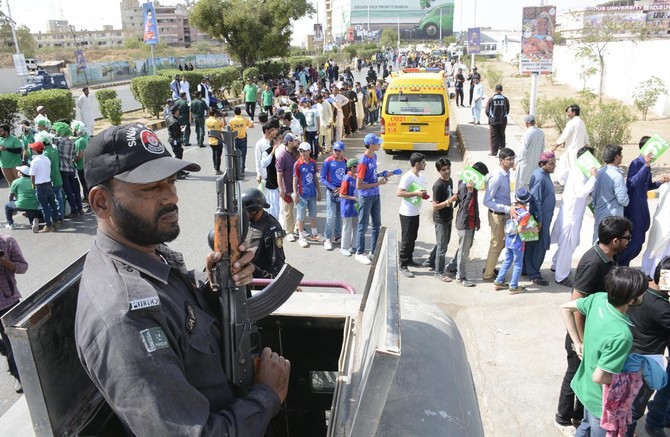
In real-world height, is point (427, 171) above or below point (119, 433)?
below

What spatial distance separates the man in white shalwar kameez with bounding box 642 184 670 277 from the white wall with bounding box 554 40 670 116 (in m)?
16.0

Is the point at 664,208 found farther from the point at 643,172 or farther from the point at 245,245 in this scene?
the point at 245,245

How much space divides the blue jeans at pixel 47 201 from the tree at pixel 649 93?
61.4 ft

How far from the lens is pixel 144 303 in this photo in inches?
59.5

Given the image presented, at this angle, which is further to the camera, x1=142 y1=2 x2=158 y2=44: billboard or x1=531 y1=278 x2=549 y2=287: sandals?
x1=142 y1=2 x2=158 y2=44: billboard

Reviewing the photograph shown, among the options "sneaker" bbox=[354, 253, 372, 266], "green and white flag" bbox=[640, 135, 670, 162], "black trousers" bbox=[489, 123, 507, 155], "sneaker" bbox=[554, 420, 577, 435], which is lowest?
"sneaker" bbox=[554, 420, 577, 435]

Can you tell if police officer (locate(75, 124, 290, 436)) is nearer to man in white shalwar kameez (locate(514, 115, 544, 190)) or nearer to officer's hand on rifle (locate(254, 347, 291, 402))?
officer's hand on rifle (locate(254, 347, 291, 402))

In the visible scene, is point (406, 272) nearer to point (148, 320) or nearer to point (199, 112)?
point (148, 320)

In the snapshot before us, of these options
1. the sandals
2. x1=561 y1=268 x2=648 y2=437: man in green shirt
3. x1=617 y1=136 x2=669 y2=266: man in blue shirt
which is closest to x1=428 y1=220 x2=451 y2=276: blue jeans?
the sandals

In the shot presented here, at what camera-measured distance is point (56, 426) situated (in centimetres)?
183

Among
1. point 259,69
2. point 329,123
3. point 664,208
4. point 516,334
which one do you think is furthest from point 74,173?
point 259,69

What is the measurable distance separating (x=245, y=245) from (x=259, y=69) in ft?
106

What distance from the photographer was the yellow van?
42.6ft

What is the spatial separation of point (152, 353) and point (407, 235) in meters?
5.82
